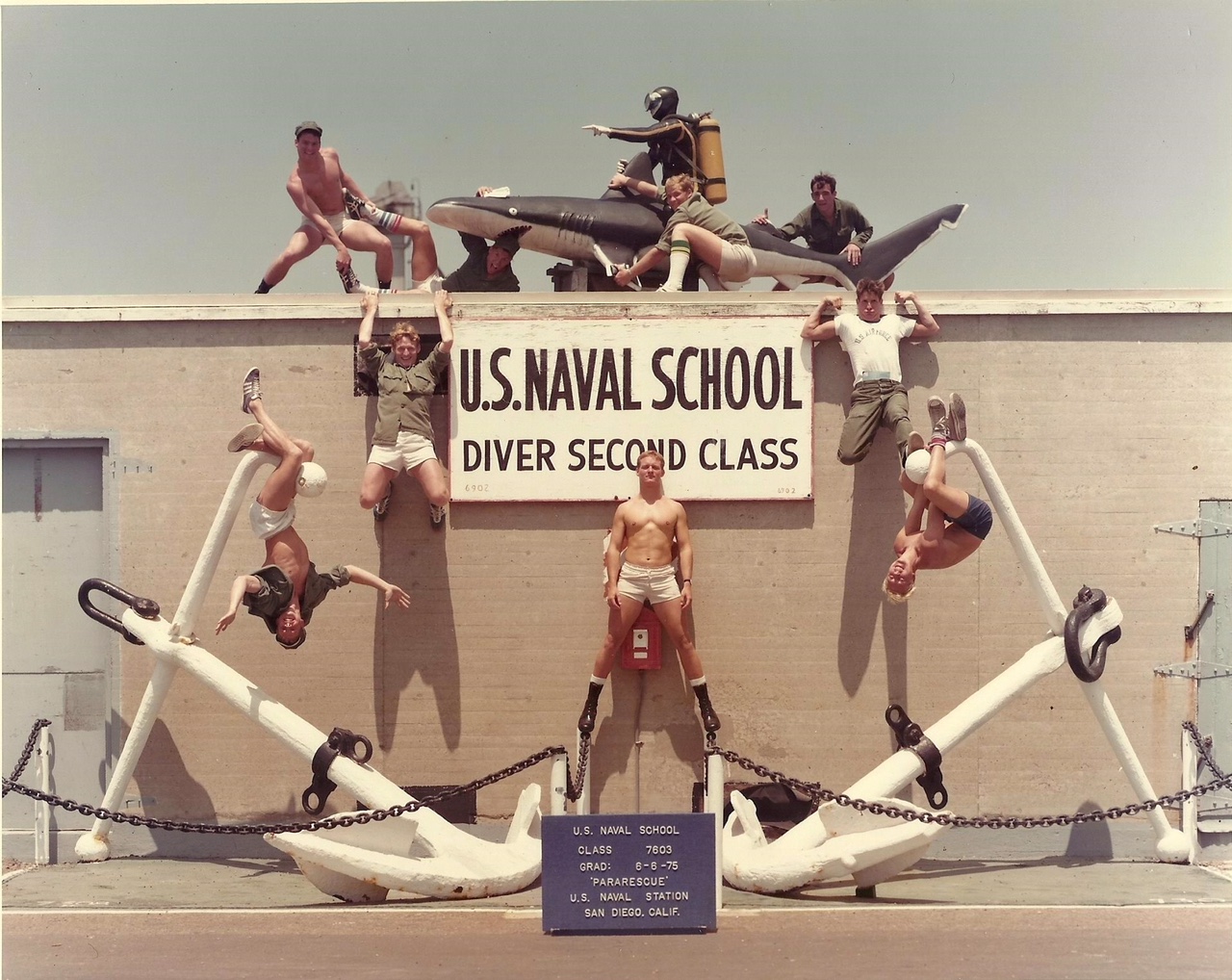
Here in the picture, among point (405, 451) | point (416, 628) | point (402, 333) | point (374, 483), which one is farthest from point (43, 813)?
point (402, 333)

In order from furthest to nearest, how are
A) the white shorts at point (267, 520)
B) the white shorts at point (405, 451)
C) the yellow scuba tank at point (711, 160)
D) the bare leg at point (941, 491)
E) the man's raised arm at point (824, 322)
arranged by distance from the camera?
the yellow scuba tank at point (711, 160)
the man's raised arm at point (824, 322)
the white shorts at point (405, 451)
the white shorts at point (267, 520)
the bare leg at point (941, 491)

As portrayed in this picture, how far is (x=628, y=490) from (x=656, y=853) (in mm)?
3471

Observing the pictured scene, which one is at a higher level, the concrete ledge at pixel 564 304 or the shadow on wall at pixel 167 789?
the concrete ledge at pixel 564 304

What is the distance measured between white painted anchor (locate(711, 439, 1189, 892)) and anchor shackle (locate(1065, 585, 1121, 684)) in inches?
1.6

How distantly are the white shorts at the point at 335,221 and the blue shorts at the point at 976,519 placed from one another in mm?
5954

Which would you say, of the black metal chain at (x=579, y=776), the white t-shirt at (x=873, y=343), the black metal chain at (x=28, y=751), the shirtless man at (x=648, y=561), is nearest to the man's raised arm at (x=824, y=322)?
the white t-shirt at (x=873, y=343)

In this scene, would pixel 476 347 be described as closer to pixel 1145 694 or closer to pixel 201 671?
pixel 201 671

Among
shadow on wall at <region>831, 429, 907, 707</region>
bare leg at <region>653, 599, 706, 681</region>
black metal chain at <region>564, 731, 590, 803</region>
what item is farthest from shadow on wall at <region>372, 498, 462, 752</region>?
shadow on wall at <region>831, 429, 907, 707</region>

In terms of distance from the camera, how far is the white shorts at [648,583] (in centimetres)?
1153

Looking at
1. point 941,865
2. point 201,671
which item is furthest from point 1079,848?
point 201,671

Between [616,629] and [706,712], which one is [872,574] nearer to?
[706,712]

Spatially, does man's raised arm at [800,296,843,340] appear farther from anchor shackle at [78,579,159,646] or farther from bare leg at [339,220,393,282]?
anchor shackle at [78,579,159,646]

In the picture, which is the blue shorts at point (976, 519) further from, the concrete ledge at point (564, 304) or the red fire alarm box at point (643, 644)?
the red fire alarm box at point (643, 644)

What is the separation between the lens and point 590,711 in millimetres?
11828
